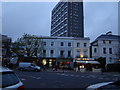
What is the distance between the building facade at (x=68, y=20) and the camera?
114 m

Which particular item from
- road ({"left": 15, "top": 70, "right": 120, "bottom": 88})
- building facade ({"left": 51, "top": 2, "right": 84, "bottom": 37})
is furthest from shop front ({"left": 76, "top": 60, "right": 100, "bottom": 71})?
building facade ({"left": 51, "top": 2, "right": 84, "bottom": 37})

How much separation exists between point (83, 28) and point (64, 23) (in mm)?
19774

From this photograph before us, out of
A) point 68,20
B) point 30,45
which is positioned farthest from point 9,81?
point 68,20

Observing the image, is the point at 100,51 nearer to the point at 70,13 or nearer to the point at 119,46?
the point at 119,46

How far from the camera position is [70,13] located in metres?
117

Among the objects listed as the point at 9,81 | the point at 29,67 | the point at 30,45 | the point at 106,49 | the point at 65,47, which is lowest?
the point at 29,67

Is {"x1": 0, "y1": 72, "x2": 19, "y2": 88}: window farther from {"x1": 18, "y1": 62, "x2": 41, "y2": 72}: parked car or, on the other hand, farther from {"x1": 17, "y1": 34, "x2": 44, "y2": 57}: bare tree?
{"x1": 17, "y1": 34, "x2": 44, "y2": 57}: bare tree

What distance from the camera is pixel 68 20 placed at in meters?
114

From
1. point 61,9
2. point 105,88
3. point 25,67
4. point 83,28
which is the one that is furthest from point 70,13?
point 105,88

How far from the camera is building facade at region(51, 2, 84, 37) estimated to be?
4508 inches

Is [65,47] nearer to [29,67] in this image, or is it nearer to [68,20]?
[29,67]

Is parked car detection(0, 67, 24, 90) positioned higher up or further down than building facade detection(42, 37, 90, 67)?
further down

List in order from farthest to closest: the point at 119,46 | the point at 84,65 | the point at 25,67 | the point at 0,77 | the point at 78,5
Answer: the point at 78,5, the point at 119,46, the point at 84,65, the point at 25,67, the point at 0,77

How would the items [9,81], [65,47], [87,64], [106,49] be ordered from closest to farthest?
[9,81]
[87,64]
[106,49]
[65,47]
